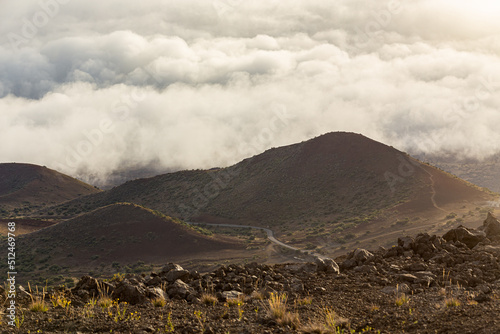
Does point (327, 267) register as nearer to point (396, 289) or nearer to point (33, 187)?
point (396, 289)

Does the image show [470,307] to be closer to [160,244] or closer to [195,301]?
[195,301]

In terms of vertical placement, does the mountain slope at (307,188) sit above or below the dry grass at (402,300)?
above

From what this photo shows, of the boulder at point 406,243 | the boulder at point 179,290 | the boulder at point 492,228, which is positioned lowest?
the boulder at point 179,290

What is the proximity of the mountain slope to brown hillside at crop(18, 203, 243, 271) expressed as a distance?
846 inches

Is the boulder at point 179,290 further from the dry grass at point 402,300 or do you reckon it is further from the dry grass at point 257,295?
the dry grass at point 402,300

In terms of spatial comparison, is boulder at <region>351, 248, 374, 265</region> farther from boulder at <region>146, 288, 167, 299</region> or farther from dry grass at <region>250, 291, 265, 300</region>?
boulder at <region>146, 288, 167, 299</region>

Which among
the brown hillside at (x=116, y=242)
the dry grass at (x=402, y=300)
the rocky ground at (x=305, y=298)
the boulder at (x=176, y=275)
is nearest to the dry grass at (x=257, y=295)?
the rocky ground at (x=305, y=298)

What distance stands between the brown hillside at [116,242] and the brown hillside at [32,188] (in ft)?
196

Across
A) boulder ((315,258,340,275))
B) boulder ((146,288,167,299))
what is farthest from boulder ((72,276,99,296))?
boulder ((315,258,340,275))

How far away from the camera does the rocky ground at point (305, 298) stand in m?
8.88

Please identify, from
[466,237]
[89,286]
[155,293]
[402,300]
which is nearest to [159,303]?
[155,293]

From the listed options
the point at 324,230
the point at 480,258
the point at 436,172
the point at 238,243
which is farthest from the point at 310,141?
the point at 480,258

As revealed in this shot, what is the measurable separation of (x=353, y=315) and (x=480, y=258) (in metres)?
6.91

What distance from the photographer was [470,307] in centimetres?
927
